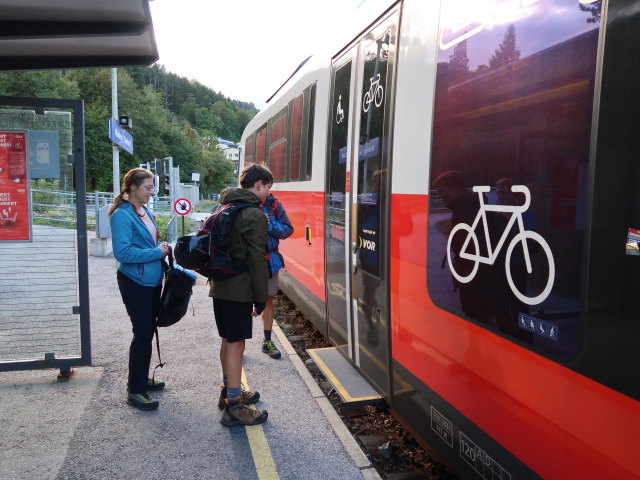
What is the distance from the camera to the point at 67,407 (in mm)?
4117

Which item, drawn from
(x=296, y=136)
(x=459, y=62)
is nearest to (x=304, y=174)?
(x=296, y=136)

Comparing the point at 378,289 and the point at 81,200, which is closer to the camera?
the point at 378,289

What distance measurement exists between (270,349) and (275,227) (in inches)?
54.5

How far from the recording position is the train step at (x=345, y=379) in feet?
12.2

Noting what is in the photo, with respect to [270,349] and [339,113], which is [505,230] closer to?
[339,113]

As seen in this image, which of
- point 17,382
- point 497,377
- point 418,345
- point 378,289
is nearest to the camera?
point 497,377

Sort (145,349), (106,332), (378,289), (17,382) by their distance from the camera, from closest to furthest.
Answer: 1. (378,289)
2. (145,349)
3. (17,382)
4. (106,332)

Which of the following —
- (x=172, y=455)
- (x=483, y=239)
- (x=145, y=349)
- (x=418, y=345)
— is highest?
(x=483, y=239)

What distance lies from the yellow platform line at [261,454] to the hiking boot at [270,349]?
150 cm

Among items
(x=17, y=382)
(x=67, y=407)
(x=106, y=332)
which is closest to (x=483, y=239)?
(x=67, y=407)

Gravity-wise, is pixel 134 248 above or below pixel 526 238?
below

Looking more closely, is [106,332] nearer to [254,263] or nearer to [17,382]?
[17,382]

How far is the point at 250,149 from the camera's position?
11078 mm

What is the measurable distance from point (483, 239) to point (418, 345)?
3.19 feet
